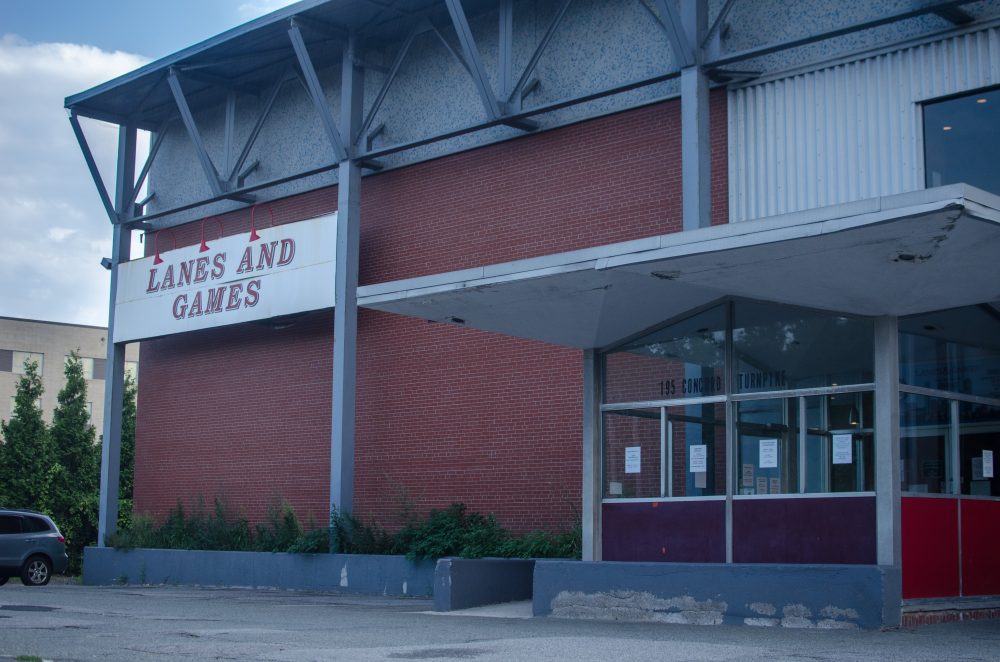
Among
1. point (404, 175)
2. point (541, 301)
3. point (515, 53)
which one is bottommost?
point (541, 301)

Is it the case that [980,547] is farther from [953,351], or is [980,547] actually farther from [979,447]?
[953,351]

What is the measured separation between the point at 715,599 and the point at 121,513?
108ft

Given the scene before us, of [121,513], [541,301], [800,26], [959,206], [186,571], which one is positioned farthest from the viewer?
[121,513]

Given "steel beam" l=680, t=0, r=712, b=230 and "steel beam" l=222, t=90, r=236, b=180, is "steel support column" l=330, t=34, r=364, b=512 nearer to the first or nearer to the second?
"steel beam" l=222, t=90, r=236, b=180

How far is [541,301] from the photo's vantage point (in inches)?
521

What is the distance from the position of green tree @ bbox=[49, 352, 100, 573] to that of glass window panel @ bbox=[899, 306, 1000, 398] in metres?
33.7

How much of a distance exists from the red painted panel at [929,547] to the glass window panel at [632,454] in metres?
2.95

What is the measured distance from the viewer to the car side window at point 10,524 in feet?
83.1

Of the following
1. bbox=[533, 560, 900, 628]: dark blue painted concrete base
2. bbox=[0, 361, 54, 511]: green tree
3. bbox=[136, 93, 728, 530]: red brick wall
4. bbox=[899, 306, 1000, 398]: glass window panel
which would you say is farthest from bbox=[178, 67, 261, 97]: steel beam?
bbox=[0, 361, 54, 511]: green tree

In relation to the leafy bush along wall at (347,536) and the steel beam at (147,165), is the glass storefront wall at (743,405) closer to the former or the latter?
the leafy bush along wall at (347,536)

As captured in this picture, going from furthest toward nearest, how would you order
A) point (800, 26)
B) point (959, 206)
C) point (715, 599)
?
1. point (800, 26)
2. point (715, 599)
3. point (959, 206)

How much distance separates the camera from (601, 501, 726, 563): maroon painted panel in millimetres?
13180

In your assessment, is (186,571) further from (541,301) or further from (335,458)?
(541,301)

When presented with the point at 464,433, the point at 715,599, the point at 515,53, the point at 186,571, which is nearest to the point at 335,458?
the point at 464,433
